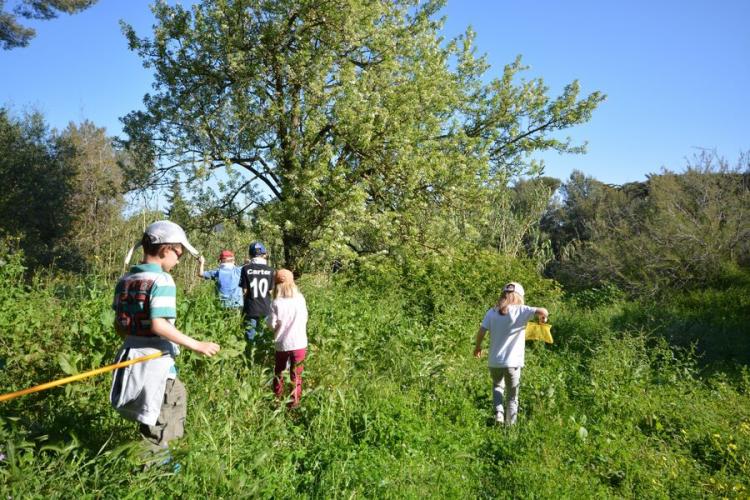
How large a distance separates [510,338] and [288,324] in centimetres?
230

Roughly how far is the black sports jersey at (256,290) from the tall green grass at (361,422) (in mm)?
665

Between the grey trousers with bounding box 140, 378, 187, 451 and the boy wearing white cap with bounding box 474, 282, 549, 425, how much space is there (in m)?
3.28

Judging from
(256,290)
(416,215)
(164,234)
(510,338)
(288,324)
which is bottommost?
(510,338)

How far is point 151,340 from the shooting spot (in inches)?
131

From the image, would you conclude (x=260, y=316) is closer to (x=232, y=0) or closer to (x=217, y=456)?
(x=217, y=456)

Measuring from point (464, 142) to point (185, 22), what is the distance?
6002 mm

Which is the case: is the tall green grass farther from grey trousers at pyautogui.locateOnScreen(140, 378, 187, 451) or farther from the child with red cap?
the child with red cap

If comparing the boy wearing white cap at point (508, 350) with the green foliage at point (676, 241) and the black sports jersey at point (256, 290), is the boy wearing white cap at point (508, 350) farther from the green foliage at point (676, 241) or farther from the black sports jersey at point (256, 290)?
the green foliage at point (676, 241)

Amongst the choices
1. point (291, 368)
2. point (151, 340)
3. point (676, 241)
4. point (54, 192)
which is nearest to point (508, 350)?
point (291, 368)

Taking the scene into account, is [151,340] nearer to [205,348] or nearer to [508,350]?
[205,348]

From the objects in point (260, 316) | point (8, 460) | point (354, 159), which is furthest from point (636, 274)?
point (8, 460)

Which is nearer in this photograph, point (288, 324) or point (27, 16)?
point (288, 324)

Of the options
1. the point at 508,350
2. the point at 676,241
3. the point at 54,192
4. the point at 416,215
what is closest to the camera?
the point at 508,350

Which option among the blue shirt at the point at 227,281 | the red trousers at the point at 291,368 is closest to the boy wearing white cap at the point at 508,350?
the red trousers at the point at 291,368
